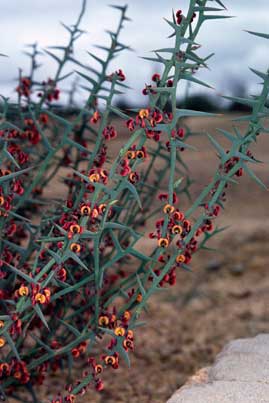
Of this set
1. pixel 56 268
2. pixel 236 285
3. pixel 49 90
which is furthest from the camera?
pixel 236 285

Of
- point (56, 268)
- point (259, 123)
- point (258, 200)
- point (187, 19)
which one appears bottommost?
point (258, 200)

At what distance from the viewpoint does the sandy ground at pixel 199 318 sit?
333cm

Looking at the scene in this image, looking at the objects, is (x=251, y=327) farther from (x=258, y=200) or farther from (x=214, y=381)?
(x=258, y=200)

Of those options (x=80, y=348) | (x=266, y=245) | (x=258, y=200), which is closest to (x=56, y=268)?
(x=80, y=348)

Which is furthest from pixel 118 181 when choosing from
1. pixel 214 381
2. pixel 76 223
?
pixel 214 381

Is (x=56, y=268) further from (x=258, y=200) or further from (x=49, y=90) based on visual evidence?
(x=258, y=200)

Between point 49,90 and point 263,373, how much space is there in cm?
127

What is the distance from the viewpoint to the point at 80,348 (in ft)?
8.29

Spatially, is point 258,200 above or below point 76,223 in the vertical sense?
below

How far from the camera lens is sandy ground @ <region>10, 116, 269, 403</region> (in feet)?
10.9

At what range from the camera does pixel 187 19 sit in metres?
2.05

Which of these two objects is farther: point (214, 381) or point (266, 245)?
point (266, 245)

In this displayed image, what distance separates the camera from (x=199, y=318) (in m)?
4.50

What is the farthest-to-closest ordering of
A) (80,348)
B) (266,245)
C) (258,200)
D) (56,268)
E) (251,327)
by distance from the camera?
(258,200)
(266,245)
(251,327)
(80,348)
(56,268)
